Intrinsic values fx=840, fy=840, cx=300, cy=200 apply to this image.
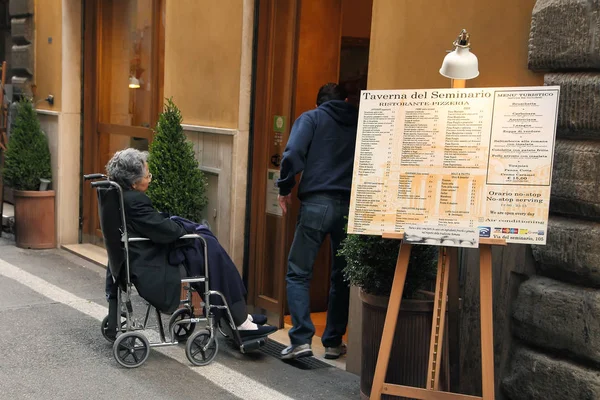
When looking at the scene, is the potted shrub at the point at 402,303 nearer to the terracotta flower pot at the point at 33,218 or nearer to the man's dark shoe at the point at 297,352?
the man's dark shoe at the point at 297,352

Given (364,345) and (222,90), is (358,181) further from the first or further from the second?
(222,90)

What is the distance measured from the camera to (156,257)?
17.7 feet

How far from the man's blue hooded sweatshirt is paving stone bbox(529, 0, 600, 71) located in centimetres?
169

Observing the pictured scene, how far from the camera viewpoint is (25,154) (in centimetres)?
945

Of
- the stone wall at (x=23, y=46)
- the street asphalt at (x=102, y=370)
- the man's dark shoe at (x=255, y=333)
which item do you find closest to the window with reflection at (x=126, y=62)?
the stone wall at (x=23, y=46)

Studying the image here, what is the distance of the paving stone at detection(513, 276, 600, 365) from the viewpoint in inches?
163

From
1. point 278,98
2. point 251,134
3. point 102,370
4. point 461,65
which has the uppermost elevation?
point 461,65

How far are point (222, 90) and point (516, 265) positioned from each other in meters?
3.32

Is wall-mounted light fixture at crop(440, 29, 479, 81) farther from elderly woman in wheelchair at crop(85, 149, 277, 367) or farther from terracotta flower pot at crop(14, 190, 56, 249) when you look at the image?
terracotta flower pot at crop(14, 190, 56, 249)

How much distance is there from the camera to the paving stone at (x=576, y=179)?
13.5ft

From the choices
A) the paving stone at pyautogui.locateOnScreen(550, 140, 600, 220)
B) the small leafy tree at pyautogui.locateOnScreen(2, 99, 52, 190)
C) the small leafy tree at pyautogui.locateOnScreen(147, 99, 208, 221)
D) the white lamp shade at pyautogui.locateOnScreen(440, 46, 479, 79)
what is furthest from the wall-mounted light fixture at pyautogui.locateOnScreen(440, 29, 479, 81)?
the small leafy tree at pyautogui.locateOnScreen(2, 99, 52, 190)

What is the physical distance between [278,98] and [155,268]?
1999 millimetres

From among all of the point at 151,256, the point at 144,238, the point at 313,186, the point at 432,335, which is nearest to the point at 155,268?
the point at 151,256

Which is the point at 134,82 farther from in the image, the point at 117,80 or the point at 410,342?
the point at 410,342
